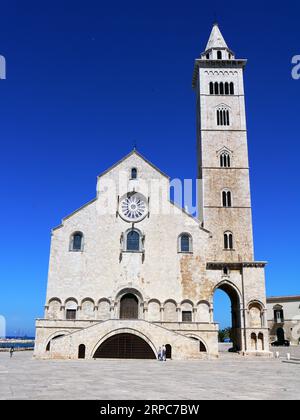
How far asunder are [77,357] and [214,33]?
39.0m

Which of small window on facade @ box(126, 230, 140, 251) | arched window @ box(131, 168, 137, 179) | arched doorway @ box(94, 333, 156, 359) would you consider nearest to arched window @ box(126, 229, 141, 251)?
small window on facade @ box(126, 230, 140, 251)

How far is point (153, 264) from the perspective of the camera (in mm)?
36625

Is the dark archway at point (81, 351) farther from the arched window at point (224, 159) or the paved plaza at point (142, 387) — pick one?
the arched window at point (224, 159)

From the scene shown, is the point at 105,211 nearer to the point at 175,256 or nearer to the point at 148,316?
the point at 175,256

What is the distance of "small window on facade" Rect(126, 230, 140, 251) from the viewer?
37.2 m

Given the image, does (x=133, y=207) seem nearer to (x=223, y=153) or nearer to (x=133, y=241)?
(x=133, y=241)

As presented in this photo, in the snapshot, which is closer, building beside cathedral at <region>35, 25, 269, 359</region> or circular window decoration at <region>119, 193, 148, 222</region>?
building beside cathedral at <region>35, 25, 269, 359</region>

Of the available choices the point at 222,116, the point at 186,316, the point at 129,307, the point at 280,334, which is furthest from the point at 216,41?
the point at 280,334

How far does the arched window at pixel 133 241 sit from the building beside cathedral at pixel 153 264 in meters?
0.09

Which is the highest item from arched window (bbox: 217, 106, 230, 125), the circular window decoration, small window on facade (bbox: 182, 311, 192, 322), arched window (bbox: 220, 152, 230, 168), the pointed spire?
the pointed spire

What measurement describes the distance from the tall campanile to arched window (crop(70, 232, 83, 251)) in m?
12.1

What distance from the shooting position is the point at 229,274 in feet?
124

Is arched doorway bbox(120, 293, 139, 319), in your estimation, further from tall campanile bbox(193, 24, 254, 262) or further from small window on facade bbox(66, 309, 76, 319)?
tall campanile bbox(193, 24, 254, 262)
